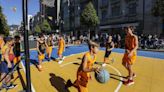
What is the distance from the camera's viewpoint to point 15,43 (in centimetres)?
1152

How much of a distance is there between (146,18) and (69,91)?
99.2 ft

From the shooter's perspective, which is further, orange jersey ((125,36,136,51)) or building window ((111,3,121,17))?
building window ((111,3,121,17))

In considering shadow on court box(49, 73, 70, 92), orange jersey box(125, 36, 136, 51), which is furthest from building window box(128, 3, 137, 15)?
orange jersey box(125, 36, 136, 51)

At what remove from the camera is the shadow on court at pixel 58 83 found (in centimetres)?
953

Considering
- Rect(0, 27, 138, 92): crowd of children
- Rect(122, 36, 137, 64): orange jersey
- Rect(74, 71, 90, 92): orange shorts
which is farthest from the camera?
Rect(122, 36, 137, 64): orange jersey

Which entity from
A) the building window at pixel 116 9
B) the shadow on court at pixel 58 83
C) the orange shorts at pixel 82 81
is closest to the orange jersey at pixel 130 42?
the shadow on court at pixel 58 83

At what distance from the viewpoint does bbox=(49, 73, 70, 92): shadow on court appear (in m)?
9.53

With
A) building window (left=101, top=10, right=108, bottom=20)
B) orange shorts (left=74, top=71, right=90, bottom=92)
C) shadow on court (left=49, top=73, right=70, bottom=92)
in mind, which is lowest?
shadow on court (left=49, top=73, right=70, bottom=92)

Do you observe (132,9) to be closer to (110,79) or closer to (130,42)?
(110,79)

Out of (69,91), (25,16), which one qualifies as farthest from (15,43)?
(25,16)

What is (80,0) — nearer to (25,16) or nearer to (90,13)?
(90,13)

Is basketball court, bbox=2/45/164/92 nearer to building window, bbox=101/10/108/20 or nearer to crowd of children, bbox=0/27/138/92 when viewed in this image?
crowd of children, bbox=0/27/138/92

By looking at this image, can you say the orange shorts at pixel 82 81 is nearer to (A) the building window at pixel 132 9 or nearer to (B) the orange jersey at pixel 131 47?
(B) the orange jersey at pixel 131 47

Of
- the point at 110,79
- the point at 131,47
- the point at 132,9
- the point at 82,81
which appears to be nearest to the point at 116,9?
the point at 132,9
